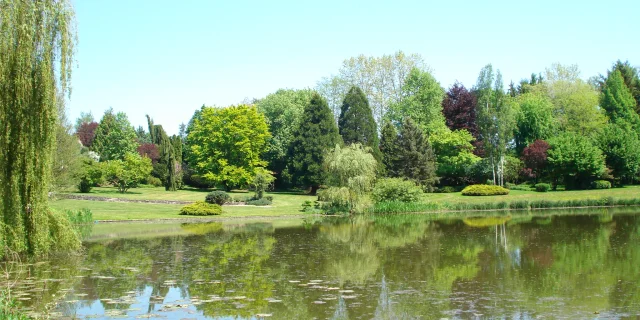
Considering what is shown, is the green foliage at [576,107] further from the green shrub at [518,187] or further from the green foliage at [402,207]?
the green foliage at [402,207]

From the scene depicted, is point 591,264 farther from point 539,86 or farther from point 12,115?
point 539,86

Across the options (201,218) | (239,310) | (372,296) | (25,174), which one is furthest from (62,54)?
(201,218)

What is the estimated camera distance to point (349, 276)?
17250 millimetres

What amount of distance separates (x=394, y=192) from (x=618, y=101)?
3884 cm

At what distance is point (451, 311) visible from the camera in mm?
12250

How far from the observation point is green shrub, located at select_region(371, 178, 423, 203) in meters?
47.2

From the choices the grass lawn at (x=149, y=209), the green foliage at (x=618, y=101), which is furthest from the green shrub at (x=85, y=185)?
the green foliage at (x=618, y=101)

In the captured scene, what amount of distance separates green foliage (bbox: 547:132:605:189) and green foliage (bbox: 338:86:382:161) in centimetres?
1886

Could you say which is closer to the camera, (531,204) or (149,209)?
(149,209)

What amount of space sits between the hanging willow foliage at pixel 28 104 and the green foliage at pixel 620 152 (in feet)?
179

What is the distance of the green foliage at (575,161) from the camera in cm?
5544

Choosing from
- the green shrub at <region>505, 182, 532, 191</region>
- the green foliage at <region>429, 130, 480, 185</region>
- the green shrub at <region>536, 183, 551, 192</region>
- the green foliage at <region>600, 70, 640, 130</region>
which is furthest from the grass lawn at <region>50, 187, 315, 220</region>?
the green foliage at <region>600, 70, 640, 130</region>

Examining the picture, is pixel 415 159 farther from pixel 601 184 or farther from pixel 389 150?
pixel 601 184

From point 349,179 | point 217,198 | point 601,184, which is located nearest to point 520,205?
point 601,184
